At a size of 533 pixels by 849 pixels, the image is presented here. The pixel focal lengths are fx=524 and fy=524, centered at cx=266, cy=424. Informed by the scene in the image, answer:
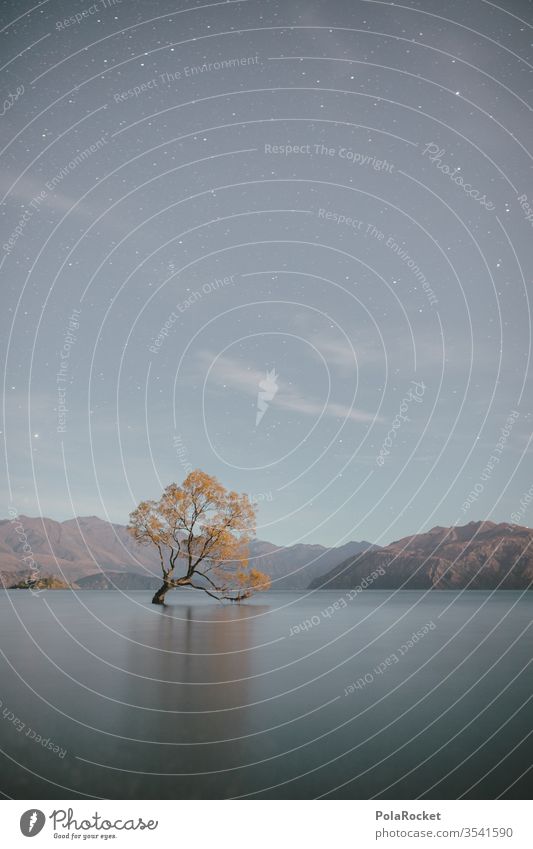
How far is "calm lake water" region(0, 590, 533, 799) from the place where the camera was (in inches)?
341

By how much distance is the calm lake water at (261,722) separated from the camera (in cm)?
867

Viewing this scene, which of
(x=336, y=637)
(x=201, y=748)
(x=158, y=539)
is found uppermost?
(x=158, y=539)

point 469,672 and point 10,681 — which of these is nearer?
point 10,681

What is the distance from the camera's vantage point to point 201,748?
9852mm

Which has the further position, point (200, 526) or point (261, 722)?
point (200, 526)

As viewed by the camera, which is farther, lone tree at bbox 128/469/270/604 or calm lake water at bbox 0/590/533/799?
lone tree at bbox 128/469/270/604

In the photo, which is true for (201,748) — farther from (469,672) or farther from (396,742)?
(469,672)

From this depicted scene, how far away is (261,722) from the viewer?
11.8m

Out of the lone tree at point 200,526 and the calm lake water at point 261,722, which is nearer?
the calm lake water at point 261,722
